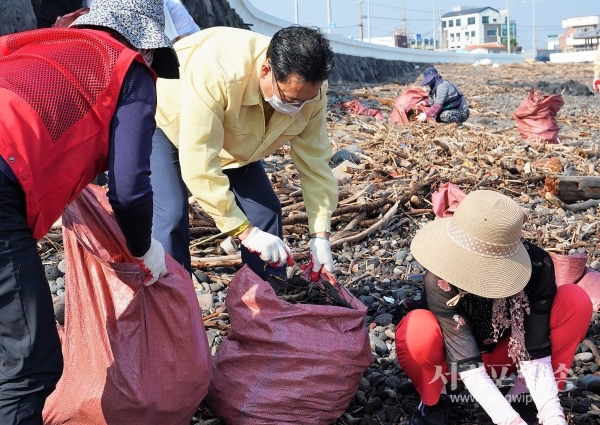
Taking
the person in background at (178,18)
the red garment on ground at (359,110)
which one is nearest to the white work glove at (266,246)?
the person in background at (178,18)

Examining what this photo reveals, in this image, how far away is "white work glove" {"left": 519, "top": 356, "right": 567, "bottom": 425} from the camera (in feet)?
7.90

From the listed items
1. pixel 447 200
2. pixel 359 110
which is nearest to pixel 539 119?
pixel 359 110

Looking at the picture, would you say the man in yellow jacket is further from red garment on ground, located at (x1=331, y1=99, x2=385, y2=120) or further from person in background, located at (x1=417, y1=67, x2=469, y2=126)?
red garment on ground, located at (x1=331, y1=99, x2=385, y2=120)

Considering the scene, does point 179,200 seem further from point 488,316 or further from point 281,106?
point 488,316

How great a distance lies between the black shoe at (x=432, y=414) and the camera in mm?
2648

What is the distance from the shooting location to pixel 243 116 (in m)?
2.80

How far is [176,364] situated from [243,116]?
3.34 ft

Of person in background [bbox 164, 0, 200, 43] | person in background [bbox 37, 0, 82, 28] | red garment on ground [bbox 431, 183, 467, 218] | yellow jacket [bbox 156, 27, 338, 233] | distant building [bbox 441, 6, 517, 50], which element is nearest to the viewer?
yellow jacket [bbox 156, 27, 338, 233]

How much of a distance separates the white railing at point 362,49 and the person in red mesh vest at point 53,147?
291 inches

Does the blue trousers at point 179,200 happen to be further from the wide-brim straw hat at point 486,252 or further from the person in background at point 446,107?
the person in background at point 446,107

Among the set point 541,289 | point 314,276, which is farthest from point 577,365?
point 314,276

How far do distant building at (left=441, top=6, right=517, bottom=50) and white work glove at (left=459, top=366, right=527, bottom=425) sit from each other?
10873 cm

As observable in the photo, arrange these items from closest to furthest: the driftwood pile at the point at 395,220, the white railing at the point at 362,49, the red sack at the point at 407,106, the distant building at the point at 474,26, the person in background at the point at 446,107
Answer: the driftwood pile at the point at 395,220
the person in background at the point at 446,107
the red sack at the point at 407,106
the white railing at the point at 362,49
the distant building at the point at 474,26

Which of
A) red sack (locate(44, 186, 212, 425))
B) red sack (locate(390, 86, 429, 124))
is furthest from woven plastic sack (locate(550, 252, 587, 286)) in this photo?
red sack (locate(390, 86, 429, 124))
